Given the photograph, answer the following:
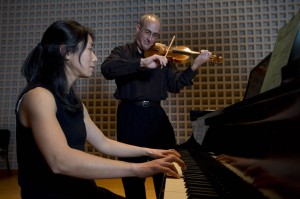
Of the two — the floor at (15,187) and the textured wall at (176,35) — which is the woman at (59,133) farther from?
the textured wall at (176,35)

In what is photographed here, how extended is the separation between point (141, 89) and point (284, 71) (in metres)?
1.23

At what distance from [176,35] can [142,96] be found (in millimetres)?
1914

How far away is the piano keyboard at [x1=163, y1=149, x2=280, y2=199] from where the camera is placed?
2.29 ft

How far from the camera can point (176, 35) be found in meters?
3.54

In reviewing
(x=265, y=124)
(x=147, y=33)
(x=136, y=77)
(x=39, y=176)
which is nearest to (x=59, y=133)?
(x=39, y=176)

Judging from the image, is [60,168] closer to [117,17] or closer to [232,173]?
[232,173]

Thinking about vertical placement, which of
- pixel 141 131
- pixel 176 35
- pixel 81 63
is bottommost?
pixel 141 131

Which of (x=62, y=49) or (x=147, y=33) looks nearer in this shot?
(x=62, y=49)

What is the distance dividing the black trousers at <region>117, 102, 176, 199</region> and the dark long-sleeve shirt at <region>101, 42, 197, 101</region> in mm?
88

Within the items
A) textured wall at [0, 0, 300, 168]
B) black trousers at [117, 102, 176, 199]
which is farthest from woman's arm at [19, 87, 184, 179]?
textured wall at [0, 0, 300, 168]

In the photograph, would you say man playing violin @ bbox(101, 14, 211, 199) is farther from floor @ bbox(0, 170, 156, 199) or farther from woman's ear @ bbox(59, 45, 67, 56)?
floor @ bbox(0, 170, 156, 199)

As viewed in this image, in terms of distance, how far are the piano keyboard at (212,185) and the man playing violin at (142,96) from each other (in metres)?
0.78

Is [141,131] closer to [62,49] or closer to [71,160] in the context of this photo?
[62,49]

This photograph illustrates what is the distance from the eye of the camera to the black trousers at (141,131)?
176 centimetres
